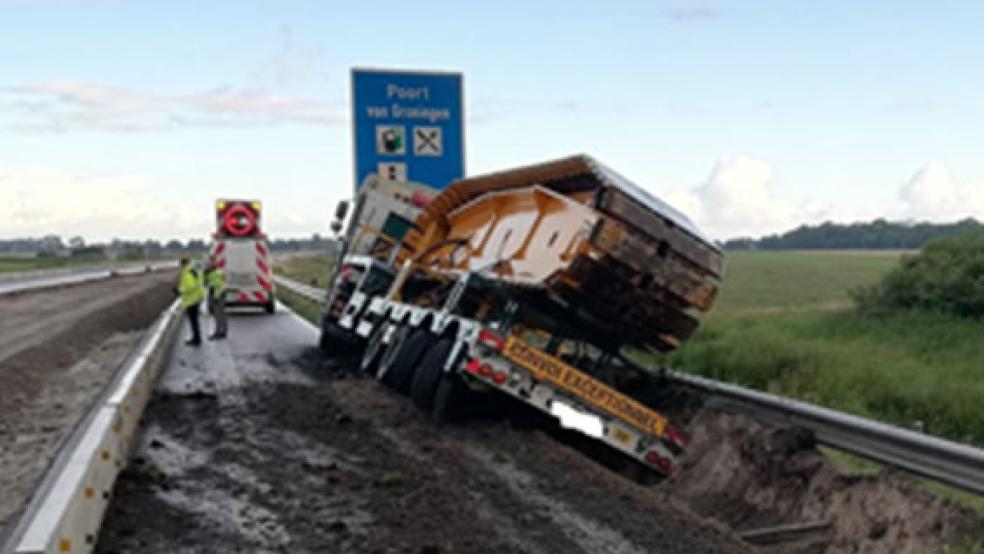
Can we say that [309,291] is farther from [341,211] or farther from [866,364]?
[866,364]

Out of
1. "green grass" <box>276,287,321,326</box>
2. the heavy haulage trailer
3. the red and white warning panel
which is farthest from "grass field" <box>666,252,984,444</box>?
the red and white warning panel

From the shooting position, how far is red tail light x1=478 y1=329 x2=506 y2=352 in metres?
9.27

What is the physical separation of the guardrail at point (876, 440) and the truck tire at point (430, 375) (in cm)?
268

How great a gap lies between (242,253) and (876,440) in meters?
24.2

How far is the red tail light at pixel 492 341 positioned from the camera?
9266 mm

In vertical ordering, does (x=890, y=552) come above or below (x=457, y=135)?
below

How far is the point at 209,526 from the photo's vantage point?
22.7 feet

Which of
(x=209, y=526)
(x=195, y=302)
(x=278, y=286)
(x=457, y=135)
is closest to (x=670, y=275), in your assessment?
(x=209, y=526)

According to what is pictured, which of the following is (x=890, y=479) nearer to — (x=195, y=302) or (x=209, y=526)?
(x=209, y=526)

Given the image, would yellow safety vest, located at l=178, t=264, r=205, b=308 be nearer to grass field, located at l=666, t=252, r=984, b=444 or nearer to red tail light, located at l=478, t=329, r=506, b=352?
grass field, located at l=666, t=252, r=984, b=444

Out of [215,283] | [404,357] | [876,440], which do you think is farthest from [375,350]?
[215,283]

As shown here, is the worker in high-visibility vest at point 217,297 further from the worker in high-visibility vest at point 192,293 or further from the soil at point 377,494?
the soil at point 377,494

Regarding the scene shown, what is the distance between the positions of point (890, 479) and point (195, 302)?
617 inches

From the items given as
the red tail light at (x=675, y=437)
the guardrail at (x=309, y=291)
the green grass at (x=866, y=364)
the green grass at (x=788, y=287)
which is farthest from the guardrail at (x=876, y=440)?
the guardrail at (x=309, y=291)
